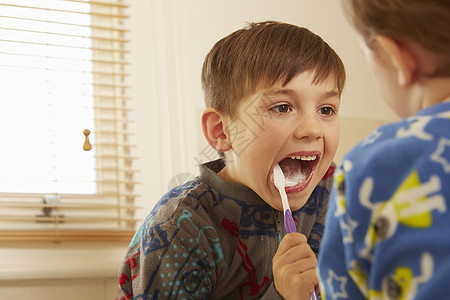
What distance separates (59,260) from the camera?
4.12 ft

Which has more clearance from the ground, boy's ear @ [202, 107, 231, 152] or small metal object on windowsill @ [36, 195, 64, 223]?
boy's ear @ [202, 107, 231, 152]

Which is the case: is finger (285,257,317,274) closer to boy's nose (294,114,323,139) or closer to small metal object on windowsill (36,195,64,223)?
boy's nose (294,114,323,139)

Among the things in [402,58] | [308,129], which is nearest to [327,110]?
[308,129]

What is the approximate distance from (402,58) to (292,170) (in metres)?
0.49

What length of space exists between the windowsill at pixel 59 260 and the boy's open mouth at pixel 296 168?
0.50m

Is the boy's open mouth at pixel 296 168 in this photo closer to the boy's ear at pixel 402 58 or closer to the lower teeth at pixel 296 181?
the lower teeth at pixel 296 181

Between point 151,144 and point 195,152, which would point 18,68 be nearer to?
point 151,144

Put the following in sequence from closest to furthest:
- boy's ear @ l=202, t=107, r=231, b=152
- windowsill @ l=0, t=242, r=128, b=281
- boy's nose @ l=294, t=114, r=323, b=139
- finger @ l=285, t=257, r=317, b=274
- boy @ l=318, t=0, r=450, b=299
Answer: boy @ l=318, t=0, r=450, b=299 < finger @ l=285, t=257, r=317, b=274 < boy's nose @ l=294, t=114, r=323, b=139 < boy's ear @ l=202, t=107, r=231, b=152 < windowsill @ l=0, t=242, r=128, b=281

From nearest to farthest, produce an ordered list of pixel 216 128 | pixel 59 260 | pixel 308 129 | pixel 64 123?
pixel 308 129, pixel 216 128, pixel 59 260, pixel 64 123

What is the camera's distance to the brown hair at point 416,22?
45 centimetres

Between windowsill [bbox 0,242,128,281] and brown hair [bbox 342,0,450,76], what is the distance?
0.93m

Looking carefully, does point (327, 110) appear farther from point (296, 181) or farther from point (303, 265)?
point (303, 265)

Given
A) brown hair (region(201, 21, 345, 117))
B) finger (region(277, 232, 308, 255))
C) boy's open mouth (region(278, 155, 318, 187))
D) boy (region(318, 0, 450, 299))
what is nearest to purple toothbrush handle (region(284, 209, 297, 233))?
finger (region(277, 232, 308, 255))

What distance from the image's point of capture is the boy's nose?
91 cm
